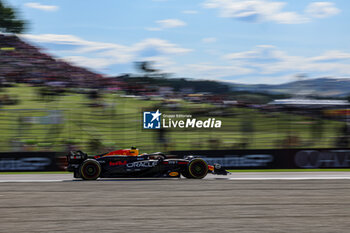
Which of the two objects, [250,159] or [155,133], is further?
[155,133]

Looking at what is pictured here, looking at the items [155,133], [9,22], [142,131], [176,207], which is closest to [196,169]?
[176,207]

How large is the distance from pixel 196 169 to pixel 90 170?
9.23 feet

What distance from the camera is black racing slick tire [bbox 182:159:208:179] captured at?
12.0 meters

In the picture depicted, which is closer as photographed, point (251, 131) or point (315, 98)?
point (251, 131)

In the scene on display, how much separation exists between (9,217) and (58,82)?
1714 centimetres

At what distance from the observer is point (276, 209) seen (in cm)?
705

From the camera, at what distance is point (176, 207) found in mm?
7293

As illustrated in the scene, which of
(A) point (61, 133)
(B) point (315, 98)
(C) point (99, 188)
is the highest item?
Result: (B) point (315, 98)

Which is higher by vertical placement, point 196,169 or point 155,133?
point 155,133

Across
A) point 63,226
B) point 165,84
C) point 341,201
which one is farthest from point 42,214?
point 165,84

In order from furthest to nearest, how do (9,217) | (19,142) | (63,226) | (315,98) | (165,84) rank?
(165,84), (315,98), (19,142), (9,217), (63,226)

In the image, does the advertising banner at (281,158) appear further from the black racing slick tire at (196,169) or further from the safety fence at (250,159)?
the black racing slick tire at (196,169)

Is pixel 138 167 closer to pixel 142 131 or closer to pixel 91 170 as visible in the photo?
pixel 91 170

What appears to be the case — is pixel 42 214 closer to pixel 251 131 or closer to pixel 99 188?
pixel 99 188
